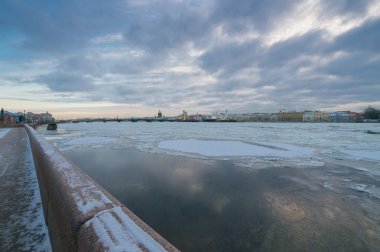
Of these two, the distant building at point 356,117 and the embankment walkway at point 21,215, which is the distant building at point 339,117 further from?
the embankment walkway at point 21,215

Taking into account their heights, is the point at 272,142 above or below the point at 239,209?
above

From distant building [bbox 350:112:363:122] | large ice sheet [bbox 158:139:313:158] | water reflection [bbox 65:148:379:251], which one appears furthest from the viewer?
distant building [bbox 350:112:363:122]

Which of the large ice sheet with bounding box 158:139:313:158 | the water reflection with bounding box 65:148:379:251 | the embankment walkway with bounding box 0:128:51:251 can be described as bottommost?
the water reflection with bounding box 65:148:379:251

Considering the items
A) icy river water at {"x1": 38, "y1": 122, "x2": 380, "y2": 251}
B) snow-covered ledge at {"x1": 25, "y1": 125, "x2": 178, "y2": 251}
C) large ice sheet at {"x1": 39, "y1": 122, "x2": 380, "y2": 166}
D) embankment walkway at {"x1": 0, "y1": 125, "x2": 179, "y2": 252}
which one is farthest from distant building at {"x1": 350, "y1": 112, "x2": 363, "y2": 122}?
snow-covered ledge at {"x1": 25, "y1": 125, "x2": 178, "y2": 251}

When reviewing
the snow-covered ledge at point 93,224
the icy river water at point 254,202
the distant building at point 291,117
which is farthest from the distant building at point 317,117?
the snow-covered ledge at point 93,224

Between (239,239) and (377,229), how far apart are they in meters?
2.75

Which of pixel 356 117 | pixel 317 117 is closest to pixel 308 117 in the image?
pixel 317 117

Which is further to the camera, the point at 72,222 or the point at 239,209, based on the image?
the point at 239,209

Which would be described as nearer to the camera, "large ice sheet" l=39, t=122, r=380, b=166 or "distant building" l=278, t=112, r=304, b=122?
"large ice sheet" l=39, t=122, r=380, b=166

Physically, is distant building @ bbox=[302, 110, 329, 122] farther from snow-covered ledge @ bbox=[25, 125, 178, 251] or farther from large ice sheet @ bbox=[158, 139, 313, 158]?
snow-covered ledge @ bbox=[25, 125, 178, 251]

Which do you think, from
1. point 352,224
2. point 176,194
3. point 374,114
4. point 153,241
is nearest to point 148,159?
point 176,194

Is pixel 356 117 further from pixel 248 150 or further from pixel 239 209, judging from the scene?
pixel 239 209

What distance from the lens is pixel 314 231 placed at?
14.5 feet

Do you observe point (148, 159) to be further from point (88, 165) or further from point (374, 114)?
point (374, 114)
